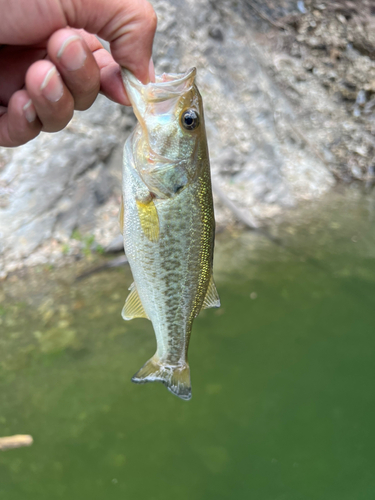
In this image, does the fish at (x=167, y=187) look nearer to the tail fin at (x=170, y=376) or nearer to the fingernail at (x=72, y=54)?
the fingernail at (x=72, y=54)

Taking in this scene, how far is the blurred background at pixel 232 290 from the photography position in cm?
249

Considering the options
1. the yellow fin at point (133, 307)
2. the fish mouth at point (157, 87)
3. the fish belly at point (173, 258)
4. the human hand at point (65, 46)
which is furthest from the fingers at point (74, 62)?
the yellow fin at point (133, 307)

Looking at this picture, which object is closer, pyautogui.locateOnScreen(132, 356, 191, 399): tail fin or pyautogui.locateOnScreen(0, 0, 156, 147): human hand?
pyautogui.locateOnScreen(0, 0, 156, 147): human hand

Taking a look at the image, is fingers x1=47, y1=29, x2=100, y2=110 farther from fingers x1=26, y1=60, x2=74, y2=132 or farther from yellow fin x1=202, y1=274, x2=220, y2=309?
yellow fin x1=202, y1=274, x2=220, y2=309

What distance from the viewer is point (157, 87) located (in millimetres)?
1275

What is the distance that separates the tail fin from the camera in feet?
5.02

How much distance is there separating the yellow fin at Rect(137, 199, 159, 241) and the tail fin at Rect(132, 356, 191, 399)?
0.56 meters

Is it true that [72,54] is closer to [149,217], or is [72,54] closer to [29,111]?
[29,111]

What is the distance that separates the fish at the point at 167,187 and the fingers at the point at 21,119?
13.5 inches

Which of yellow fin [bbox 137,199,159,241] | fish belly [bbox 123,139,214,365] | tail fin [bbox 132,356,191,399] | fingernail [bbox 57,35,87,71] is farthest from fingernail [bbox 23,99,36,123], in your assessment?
tail fin [bbox 132,356,191,399]

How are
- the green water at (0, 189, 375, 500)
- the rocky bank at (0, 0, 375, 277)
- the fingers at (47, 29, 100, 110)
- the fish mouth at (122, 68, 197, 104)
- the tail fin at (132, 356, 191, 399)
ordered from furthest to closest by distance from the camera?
the rocky bank at (0, 0, 375, 277) → the green water at (0, 189, 375, 500) → the tail fin at (132, 356, 191, 399) → the fish mouth at (122, 68, 197, 104) → the fingers at (47, 29, 100, 110)

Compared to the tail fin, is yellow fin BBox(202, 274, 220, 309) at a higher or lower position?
higher

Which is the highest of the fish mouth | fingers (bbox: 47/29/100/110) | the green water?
fingers (bbox: 47/29/100/110)

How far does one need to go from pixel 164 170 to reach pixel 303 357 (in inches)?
92.5
